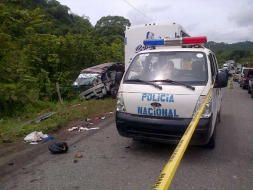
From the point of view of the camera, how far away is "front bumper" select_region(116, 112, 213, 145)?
13.5ft

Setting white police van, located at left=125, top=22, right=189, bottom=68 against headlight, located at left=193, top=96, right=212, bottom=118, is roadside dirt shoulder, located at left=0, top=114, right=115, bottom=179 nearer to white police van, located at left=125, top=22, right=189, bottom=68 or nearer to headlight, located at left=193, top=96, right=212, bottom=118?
headlight, located at left=193, top=96, right=212, bottom=118

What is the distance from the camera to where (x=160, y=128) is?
14.0 ft

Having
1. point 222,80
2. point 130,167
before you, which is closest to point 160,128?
point 130,167

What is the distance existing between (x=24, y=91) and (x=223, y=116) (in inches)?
262

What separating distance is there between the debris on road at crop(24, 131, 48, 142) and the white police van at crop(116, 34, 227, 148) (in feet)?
7.69

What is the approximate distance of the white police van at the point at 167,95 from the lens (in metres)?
4.19

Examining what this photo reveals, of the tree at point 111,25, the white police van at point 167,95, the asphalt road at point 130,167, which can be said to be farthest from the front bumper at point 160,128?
the tree at point 111,25

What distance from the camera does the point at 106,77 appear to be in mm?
13523

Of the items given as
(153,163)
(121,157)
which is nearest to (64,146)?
(121,157)

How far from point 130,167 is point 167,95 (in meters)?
1.42

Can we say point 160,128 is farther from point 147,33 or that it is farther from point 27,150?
point 147,33

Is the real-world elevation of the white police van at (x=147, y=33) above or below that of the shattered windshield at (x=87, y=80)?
above

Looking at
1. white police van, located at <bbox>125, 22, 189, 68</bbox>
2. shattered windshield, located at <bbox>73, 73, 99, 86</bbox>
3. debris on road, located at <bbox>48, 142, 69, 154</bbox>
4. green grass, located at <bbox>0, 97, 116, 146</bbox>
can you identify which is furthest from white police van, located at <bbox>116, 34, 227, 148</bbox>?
shattered windshield, located at <bbox>73, 73, 99, 86</bbox>

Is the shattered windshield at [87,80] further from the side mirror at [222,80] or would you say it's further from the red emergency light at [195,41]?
the side mirror at [222,80]
